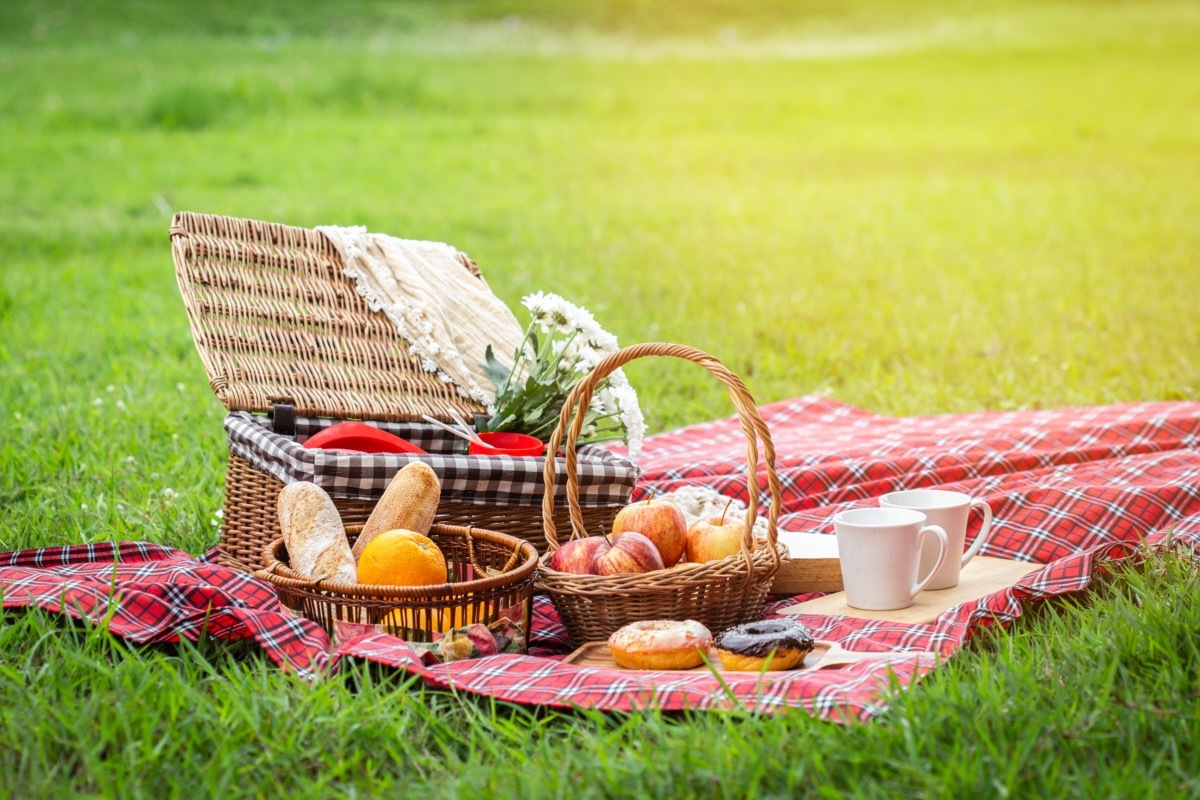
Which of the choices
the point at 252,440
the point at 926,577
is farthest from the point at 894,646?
the point at 252,440

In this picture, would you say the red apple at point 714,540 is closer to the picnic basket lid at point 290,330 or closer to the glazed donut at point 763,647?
the glazed donut at point 763,647

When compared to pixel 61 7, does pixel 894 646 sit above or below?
below

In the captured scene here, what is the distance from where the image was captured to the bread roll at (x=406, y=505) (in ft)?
8.53

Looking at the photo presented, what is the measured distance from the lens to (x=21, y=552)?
2.83 m

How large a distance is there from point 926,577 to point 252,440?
4.99 feet

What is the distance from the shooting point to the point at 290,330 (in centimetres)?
345

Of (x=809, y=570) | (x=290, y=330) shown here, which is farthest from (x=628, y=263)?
(x=809, y=570)

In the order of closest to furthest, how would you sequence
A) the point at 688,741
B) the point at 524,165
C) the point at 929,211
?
the point at 688,741 < the point at 929,211 < the point at 524,165

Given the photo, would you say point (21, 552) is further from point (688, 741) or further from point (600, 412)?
point (688, 741)

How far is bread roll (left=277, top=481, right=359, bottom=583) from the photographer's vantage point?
2502 millimetres

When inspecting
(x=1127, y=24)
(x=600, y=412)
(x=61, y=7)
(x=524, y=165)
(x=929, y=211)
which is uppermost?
(x=61, y=7)

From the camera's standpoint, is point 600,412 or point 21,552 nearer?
point 21,552

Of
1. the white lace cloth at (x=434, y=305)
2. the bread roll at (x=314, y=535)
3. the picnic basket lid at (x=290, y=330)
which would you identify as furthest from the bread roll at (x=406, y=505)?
→ the white lace cloth at (x=434, y=305)

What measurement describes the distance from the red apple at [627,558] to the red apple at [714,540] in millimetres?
137
